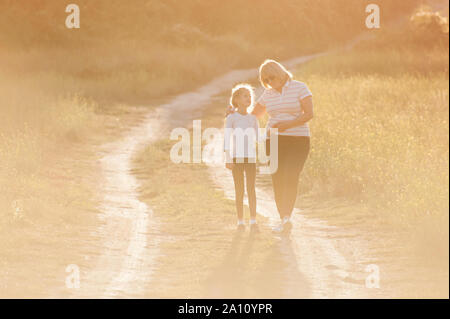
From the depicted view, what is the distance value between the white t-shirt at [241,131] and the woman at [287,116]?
18 cm

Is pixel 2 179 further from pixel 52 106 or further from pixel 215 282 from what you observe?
pixel 52 106

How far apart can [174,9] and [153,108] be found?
22.0 metres

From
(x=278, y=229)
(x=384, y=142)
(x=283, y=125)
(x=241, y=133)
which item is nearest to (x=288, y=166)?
(x=283, y=125)

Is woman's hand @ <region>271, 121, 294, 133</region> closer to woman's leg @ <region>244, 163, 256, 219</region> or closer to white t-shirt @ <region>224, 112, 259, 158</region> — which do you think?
white t-shirt @ <region>224, 112, 259, 158</region>

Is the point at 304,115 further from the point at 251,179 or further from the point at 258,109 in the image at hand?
the point at 251,179

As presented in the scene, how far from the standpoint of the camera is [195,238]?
8172 mm

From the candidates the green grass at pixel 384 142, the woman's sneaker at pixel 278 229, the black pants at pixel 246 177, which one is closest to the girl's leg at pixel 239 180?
the black pants at pixel 246 177

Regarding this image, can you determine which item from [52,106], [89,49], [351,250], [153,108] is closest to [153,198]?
[351,250]

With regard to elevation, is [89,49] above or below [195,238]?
above

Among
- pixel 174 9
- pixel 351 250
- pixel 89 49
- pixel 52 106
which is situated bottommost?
pixel 351 250

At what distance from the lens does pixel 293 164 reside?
7.49 m

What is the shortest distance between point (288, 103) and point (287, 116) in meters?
0.15

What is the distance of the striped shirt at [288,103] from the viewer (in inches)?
284
